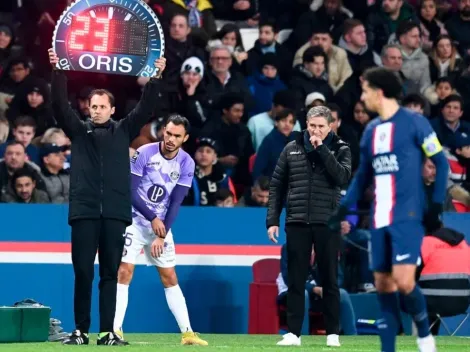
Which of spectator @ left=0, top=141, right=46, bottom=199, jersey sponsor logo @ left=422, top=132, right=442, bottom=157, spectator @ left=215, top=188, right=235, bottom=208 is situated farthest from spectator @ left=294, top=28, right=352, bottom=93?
jersey sponsor logo @ left=422, top=132, right=442, bottom=157

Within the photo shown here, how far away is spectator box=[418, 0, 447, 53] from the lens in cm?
1991

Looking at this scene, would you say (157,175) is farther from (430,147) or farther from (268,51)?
(268,51)

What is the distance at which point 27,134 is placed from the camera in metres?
15.5

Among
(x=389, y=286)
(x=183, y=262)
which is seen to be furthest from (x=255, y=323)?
(x=389, y=286)

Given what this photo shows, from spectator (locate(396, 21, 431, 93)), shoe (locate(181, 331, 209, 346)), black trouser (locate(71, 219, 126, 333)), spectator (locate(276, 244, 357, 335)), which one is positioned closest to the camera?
black trouser (locate(71, 219, 126, 333))

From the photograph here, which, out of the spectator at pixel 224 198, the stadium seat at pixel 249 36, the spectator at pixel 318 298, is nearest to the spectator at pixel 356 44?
A: the stadium seat at pixel 249 36

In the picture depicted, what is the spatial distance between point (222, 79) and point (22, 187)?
366cm

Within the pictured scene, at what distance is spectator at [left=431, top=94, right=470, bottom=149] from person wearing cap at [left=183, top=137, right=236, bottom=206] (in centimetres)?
322

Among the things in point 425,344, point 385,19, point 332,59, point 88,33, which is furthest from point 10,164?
point 385,19

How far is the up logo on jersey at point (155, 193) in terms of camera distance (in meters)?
12.5

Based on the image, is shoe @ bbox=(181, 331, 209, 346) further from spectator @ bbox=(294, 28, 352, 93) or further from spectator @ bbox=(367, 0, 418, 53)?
spectator @ bbox=(367, 0, 418, 53)

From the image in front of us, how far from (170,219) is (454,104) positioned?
6.20 m

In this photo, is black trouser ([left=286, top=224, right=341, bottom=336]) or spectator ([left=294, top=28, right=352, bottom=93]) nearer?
black trouser ([left=286, top=224, right=341, bottom=336])

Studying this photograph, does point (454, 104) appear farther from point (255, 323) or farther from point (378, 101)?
point (378, 101)
